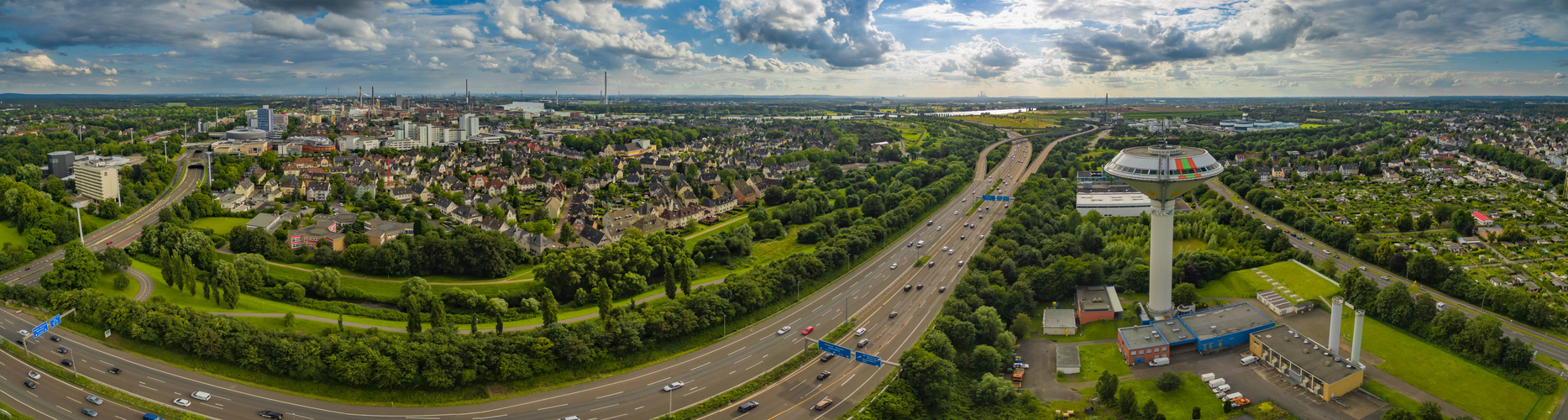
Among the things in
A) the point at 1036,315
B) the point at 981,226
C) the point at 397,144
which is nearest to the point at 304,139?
the point at 397,144

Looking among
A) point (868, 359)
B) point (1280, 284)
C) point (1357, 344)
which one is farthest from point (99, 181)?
point (1280, 284)

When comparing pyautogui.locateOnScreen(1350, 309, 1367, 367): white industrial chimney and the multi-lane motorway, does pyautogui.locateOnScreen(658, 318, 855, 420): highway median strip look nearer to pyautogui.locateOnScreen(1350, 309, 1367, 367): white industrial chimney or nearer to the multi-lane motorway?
pyautogui.locateOnScreen(1350, 309, 1367, 367): white industrial chimney

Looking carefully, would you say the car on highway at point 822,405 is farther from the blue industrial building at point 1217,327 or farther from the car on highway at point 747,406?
the blue industrial building at point 1217,327

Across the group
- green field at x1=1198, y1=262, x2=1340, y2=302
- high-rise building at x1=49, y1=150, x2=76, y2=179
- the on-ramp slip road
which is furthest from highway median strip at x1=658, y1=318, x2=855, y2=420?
high-rise building at x1=49, y1=150, x2=76, y2=179

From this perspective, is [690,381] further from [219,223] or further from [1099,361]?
[219,223]

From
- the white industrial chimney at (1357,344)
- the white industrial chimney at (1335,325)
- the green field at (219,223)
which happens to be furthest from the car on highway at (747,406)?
the green field at (219,223)

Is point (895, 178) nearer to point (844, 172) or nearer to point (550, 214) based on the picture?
point (844, 172)
